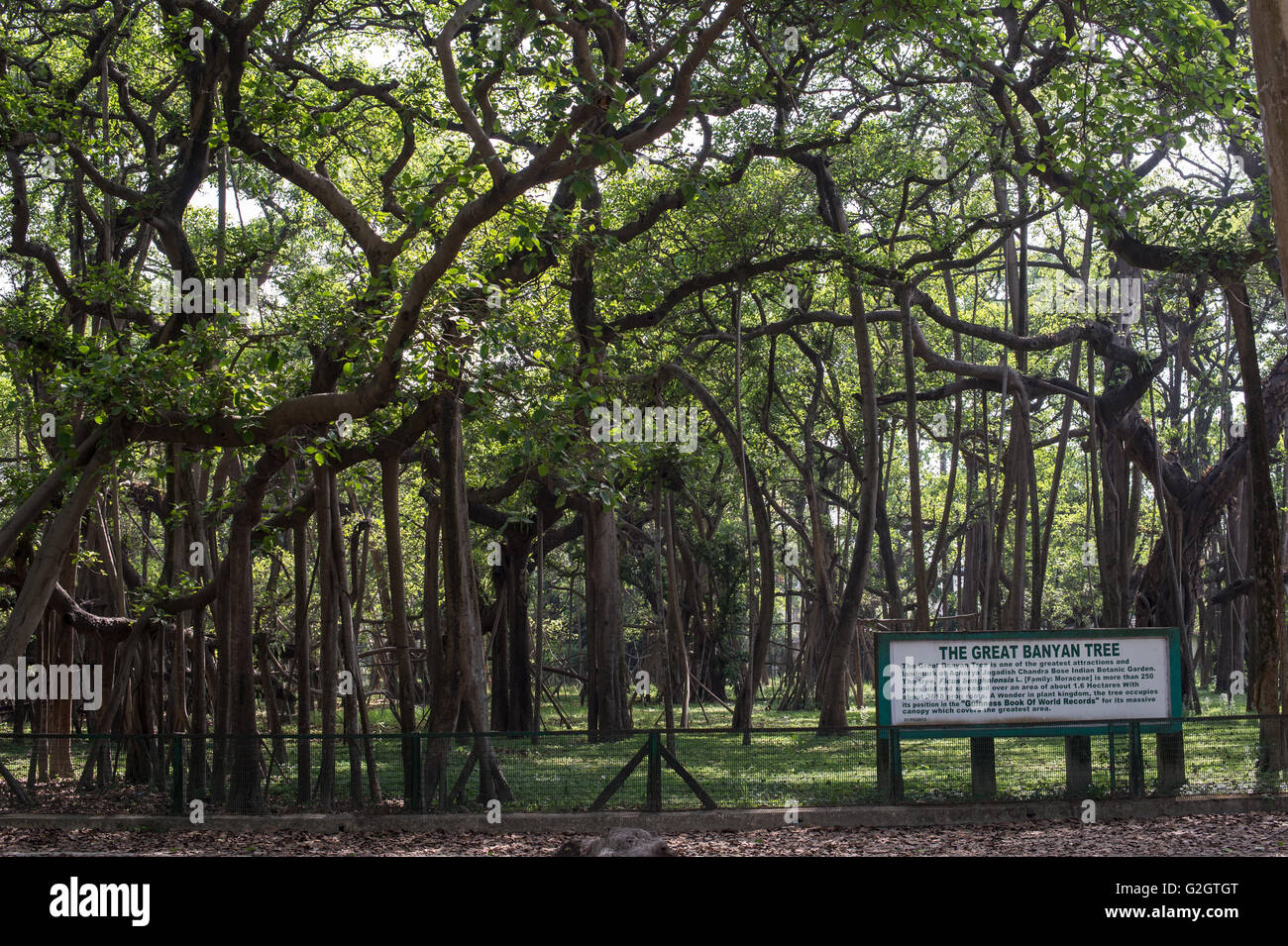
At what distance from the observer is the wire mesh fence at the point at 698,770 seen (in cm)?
958

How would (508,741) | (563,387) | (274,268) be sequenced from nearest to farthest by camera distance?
(563,387) < (508,741) < (274,268)

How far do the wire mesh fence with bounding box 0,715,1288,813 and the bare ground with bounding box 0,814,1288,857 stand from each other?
41 centimetres

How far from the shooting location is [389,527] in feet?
37.1

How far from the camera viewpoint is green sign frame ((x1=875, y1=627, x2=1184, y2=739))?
32.3 ft

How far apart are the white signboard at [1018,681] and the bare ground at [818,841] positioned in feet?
3.57

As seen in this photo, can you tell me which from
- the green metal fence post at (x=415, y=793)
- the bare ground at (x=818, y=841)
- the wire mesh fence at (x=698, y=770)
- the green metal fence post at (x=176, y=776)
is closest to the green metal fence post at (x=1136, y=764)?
the wire mesh fence at (x=698, y=770)

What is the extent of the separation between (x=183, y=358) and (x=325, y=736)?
323cm

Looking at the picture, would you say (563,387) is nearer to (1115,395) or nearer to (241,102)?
(241,102)

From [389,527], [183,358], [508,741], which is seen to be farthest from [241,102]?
[508,741]
